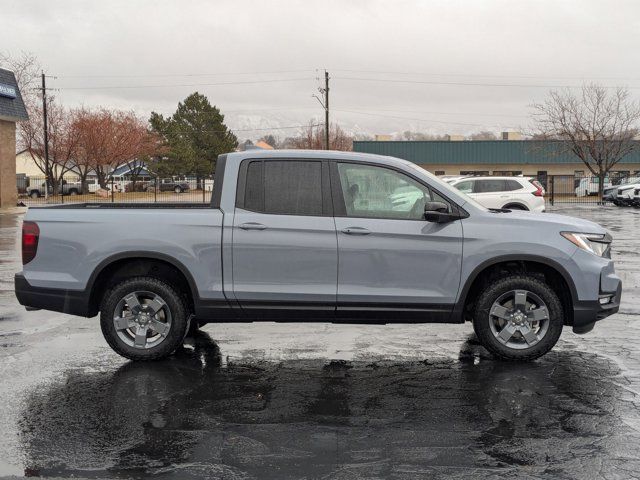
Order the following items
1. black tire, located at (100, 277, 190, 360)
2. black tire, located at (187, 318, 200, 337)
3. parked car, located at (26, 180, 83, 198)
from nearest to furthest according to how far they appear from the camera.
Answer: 1. black tire, located at (100, 277, 190, 360)
2. black tire, located at (187, 318, 200, 337)
3. parked car, located at (26, 180, 83, 198)

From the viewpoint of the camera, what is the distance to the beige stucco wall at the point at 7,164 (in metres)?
36.9

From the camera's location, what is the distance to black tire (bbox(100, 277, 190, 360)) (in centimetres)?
657

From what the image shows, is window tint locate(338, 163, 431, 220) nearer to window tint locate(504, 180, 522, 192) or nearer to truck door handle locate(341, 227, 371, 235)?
truck door handle locate(341, 227, 371, 235)

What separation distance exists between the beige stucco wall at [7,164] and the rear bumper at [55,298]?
33.3m

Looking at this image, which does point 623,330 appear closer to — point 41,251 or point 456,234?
point 456,234

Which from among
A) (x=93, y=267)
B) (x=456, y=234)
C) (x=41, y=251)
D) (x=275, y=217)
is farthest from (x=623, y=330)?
(x=41, y=251)

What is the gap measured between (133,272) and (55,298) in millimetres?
747

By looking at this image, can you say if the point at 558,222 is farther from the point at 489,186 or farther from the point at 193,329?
the point at 489,186

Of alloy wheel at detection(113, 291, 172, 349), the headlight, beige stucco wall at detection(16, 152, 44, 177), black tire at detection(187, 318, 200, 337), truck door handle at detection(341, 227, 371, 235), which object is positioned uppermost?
beige stucco wall at detection(16, 152, 44, 177)

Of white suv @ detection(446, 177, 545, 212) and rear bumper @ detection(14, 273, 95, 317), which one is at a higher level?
white suv @ detection(446, 177, 545, 212)

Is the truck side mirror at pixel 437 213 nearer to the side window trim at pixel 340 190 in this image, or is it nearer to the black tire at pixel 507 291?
the side window trim at pixel 340 190

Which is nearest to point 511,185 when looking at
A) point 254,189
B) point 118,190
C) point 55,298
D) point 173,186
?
point 254,189

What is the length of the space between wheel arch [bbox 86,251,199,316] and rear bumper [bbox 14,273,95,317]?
0.24 ft

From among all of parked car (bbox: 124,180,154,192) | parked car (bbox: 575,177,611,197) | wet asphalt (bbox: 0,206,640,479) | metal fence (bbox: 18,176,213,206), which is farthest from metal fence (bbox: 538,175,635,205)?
wet asphalt (bbox: 0,206,640,479)
